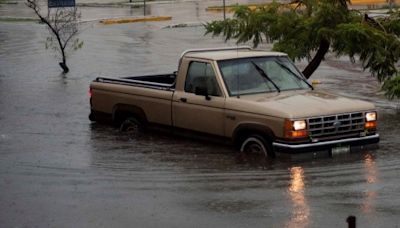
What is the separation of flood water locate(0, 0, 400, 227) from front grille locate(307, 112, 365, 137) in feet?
1.24

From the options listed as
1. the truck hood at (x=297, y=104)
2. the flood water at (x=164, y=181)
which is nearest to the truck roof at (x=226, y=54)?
the truck hood at (x=297, y=104)

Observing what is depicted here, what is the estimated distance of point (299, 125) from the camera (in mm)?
11148

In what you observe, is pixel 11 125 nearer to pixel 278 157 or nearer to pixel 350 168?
pixel 278 157

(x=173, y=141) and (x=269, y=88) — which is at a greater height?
(x=269, y=88)

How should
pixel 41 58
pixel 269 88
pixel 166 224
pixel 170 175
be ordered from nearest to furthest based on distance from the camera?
pixel 166 224
pixel 170 175
pixel 269 88
pixel 41 58

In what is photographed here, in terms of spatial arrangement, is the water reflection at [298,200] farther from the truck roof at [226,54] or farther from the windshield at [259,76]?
the truck roof at [226,54]

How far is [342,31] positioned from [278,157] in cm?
581

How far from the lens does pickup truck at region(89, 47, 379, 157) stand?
445 inches

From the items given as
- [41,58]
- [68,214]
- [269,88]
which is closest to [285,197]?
[68,214]

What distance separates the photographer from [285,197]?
9227 millimetres

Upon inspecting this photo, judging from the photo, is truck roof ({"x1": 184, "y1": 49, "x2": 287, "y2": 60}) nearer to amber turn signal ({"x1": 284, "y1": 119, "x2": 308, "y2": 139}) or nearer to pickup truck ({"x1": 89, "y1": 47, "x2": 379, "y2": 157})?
pickup truck ({"x1": 89, "y1": 47, "x2": 379, "y2": 157})

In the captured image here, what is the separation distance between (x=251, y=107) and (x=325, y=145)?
1.19 metres

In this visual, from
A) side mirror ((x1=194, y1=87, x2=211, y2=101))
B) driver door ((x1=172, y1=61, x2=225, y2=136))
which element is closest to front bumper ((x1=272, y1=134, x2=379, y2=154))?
driver door ((x1=172, y1=61, x2=225, y2=136))

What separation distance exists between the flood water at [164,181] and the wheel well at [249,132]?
30 cm
